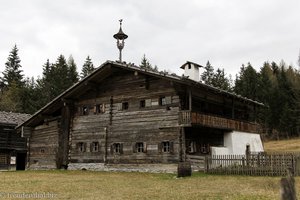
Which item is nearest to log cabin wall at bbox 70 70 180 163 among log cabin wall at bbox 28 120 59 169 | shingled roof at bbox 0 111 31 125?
log cabin wall at bbox 28 120 59 169

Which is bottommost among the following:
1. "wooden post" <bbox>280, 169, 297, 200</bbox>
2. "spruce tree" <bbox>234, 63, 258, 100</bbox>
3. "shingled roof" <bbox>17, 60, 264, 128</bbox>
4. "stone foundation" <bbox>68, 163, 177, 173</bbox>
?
"stone foundation" <bbox>68, 163, 177, 173</bbox>

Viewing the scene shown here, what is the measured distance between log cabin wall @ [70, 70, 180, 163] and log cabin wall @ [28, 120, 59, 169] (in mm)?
2604

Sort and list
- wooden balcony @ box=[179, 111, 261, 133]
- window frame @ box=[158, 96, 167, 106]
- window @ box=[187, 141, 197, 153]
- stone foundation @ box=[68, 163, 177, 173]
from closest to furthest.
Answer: wooden balcony @ box=[179, 111, 261, 133] < stone foundation @ box=[68, 163, 177, 173] < window @ box=[187, 141, 197, 153] < window frame @ box=[158, 96, 167, 106]

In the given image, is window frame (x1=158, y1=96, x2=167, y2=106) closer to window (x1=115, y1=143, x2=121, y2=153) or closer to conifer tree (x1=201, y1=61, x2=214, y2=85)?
window (x1=115, y1=143, x2=121, y2=153)

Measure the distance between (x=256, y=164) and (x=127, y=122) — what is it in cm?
1117

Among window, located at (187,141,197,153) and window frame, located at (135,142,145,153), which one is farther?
window frame, located at (135,142,145,153)

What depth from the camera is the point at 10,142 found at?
135 feet

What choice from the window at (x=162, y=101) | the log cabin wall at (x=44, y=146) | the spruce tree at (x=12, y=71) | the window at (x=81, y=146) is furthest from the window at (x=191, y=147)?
the spruce tree at (x=12, y=71)

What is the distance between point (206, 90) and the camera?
29.0 m

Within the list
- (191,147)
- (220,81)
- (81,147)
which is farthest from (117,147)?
(220,81)

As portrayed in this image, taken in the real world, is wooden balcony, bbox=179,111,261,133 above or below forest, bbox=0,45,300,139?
below

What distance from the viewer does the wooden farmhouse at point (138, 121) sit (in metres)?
27.2

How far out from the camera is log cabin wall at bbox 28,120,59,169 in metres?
35.4

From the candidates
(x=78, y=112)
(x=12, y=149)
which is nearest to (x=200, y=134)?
(x=78, y=112)
